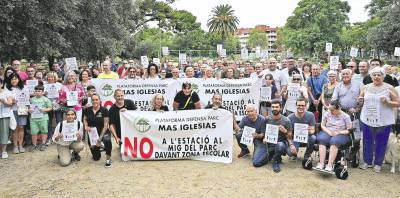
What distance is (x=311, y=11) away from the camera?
5750 cm

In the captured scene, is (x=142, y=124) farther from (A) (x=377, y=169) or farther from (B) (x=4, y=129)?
(A) (x=377, y=169)

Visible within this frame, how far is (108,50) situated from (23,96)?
12.1 meters

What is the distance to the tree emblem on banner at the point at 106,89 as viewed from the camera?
31.7 ft

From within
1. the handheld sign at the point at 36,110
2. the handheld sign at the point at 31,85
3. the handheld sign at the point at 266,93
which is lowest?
the handheld sign at the point at 36,110

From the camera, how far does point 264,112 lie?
959 centimetres

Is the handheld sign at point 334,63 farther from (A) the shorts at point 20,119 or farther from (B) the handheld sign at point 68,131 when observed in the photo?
(A) the shorts at point 20,119

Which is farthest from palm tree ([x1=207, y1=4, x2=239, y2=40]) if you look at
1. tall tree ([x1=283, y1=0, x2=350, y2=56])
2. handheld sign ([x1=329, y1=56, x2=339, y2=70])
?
handheld sign ([x1=329, y1=56, x2=339, y2=70])

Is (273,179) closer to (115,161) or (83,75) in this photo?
(115,161)

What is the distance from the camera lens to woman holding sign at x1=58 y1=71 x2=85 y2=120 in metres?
8.27

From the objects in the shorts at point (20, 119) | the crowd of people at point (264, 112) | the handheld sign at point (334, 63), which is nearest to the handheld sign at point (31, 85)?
the crowd of people at point (264, 112)

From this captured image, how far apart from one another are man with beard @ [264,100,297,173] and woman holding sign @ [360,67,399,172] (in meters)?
1.38

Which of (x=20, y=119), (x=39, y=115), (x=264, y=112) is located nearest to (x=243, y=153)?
(x=264, y=112)

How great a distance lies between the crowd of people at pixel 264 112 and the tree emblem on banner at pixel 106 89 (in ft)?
0.98

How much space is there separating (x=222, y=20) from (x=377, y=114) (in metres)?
77.3
